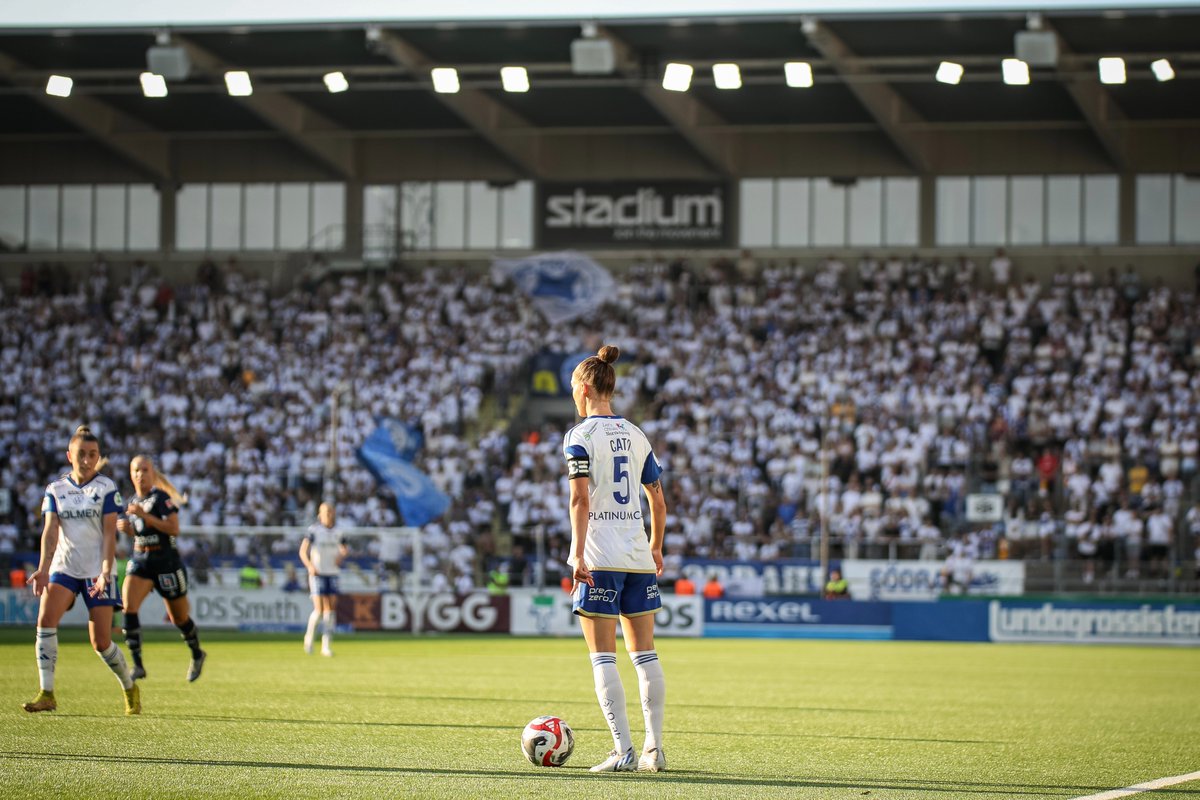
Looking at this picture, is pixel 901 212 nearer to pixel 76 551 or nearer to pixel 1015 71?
pixel 1015 71

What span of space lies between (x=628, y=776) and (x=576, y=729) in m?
3.27

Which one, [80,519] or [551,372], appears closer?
[80,519]

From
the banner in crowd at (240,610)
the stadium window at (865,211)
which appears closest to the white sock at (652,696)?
the banner in crowd at (240,610)

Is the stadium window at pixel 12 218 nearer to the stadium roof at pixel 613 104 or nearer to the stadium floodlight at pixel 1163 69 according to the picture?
the stadium roof at pixel 613 104

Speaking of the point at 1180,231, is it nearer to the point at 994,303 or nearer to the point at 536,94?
the point at 994,303

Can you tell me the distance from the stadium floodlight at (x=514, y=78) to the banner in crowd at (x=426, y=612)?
1216 centimetres

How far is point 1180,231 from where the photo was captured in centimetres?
4447

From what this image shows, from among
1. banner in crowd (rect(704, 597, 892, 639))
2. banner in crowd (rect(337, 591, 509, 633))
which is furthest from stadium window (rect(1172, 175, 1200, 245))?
banner in crowd (rect(337, 591, 509, 633))

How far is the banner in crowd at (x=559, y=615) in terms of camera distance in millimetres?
32719

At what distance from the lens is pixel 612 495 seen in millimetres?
9008

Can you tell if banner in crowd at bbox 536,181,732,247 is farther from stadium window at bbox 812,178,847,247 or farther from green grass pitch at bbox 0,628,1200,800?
green grass pitch at bbox 0,628,1200,800

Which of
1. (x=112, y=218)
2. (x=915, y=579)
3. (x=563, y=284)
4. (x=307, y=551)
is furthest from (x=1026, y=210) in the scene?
(x=112, y=218)

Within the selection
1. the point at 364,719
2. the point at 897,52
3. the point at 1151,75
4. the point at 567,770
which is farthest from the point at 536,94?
the point at 567,770

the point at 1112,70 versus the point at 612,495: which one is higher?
the point at 1112,70
